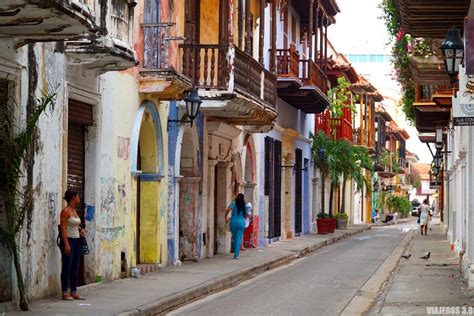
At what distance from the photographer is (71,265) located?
1430 cm

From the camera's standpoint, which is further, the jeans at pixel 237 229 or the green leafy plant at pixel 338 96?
the green leafy plant at pixel 338 96

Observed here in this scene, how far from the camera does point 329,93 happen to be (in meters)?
41.8

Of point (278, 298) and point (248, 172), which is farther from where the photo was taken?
point (248, 172)

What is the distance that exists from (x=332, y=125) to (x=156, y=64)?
89.3 feet

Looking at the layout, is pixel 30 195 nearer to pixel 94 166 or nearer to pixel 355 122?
pixel 94 166

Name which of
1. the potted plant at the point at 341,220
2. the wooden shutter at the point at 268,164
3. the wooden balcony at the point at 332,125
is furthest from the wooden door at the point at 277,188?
the potted plant at the point at 341,220

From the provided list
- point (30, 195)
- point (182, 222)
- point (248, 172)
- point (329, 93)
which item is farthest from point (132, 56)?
point (329, 93)

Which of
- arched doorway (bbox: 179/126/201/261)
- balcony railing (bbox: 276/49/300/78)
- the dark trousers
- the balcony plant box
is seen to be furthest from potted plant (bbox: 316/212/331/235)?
the dark trousers

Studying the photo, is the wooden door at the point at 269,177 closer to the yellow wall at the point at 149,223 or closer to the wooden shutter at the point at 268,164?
the wooden shutter at the point at 268,164

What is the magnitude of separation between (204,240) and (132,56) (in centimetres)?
937

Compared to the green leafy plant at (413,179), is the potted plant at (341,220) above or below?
below

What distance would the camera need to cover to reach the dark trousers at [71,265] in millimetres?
14242

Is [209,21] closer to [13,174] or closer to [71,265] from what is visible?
[71,265]

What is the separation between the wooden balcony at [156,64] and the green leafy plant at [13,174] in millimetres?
5899
